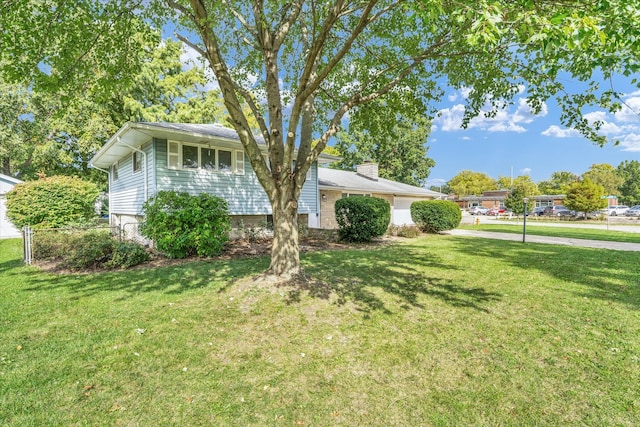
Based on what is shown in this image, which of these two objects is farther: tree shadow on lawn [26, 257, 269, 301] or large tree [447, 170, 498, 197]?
large tree [447, 170, 498, 197]

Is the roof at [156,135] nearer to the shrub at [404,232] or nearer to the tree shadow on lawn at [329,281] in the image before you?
the tree shadow on lawn at [329,281]

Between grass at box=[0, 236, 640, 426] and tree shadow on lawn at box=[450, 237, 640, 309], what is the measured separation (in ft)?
0.37

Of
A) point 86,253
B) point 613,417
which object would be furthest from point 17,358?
point 613,417

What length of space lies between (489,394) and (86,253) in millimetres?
8472

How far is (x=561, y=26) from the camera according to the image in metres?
2.50

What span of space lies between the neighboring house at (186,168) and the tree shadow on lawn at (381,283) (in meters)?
4.94

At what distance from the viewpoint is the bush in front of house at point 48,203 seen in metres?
13.6

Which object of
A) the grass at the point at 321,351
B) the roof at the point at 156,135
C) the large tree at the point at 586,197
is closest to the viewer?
the grass at the point at 321,351

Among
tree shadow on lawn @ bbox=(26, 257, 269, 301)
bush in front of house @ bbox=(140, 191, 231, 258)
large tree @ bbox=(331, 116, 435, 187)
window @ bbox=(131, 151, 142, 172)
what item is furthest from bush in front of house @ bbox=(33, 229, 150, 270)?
large tree @ bbox=(331, 116, 435, 187)

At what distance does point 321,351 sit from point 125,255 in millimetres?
6343

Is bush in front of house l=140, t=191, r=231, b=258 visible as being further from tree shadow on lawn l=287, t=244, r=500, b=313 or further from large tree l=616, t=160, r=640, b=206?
large tree l=616, t=160, r=640, b=206

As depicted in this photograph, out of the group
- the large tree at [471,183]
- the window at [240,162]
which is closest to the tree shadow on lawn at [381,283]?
the window at [240,162]

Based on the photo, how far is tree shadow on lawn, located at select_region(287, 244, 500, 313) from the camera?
5148 mm

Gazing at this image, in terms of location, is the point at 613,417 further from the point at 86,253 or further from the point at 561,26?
the point at 86,253
